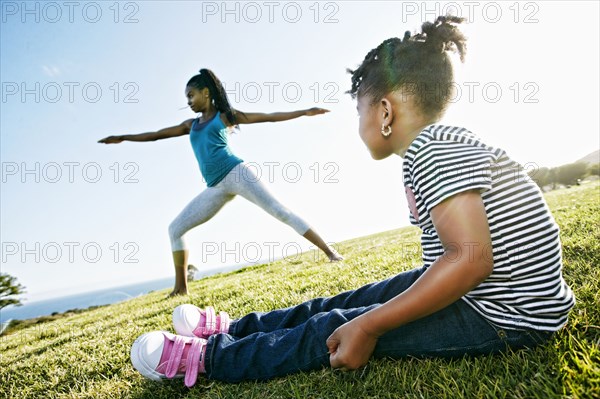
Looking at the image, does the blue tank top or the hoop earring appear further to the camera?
the blue tank top

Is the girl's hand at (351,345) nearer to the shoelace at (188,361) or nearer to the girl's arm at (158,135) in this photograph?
the shoelace at (188,361)

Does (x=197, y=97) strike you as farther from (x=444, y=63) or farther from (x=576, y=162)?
(x=576, y=162)

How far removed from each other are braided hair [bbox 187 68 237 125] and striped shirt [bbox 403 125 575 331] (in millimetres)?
4716

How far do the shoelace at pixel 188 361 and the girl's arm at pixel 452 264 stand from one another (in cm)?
106

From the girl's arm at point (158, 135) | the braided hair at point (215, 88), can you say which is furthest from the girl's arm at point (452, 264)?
the girl's arm at point (158, 135)

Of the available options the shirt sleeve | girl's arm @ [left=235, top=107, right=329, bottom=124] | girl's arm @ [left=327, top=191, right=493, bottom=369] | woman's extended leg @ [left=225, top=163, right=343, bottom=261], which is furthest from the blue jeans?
girl's arm @ [left=235, top=107, right=329, bottom=124]

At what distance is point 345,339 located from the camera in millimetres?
1670

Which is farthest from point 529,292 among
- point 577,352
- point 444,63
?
point 444,63

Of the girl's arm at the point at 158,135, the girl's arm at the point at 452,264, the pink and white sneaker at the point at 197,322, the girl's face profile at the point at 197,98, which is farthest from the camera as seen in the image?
the girl's face profile at the point at 197,98

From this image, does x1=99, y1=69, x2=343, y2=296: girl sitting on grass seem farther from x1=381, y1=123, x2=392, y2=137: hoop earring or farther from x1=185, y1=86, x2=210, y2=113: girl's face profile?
x1=381, y1=123, x2=392, y2=137: hoop earring

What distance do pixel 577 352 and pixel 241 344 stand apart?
151 centimetres

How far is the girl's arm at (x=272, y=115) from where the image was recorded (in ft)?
17.9

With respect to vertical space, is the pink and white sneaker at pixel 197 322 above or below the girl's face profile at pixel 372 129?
below

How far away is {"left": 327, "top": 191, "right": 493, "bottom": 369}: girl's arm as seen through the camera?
54.9 inches
